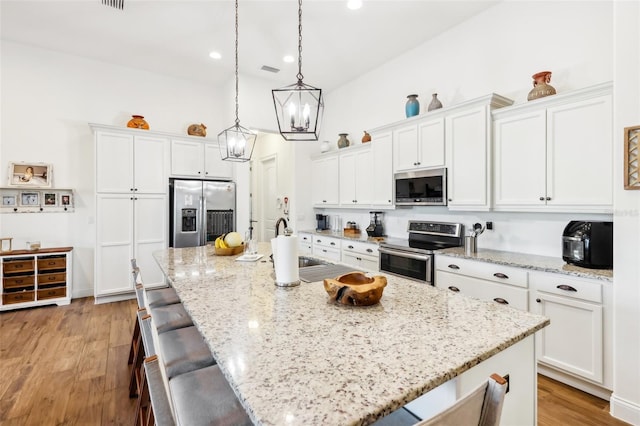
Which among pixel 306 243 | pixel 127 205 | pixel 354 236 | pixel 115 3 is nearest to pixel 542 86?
pixel 354 236

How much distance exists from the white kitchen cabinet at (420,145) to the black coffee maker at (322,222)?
188 cm

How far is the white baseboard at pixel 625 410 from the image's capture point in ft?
6.16

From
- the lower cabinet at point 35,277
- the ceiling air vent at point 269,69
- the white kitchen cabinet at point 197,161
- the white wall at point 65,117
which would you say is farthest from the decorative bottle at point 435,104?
the lower cabinet at point 35,277

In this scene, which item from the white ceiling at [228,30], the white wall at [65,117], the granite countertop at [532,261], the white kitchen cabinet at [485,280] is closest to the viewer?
the granite countertop at [532,261]

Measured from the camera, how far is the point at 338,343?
3.28 feet

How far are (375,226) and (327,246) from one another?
77 cm

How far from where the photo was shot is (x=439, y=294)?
154 centimetres

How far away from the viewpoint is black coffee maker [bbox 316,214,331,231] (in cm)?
536

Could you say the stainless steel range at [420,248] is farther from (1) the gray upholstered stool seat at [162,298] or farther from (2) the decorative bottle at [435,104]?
(1) the gray upholstered stool seat at [162,298]

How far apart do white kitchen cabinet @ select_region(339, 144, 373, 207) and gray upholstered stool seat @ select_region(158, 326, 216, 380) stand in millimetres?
3041

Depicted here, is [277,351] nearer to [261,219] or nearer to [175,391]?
[175,391]

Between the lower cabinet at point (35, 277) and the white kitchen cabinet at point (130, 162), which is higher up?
the white kitchen cabinet at point (130, 162)

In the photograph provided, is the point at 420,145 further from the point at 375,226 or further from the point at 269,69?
the point at 269,69

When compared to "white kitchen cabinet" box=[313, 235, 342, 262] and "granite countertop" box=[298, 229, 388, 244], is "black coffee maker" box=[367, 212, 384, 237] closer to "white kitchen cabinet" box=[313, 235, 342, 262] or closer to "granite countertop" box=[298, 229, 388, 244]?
"granite countertop" box=[298, 229, 388, 244]
